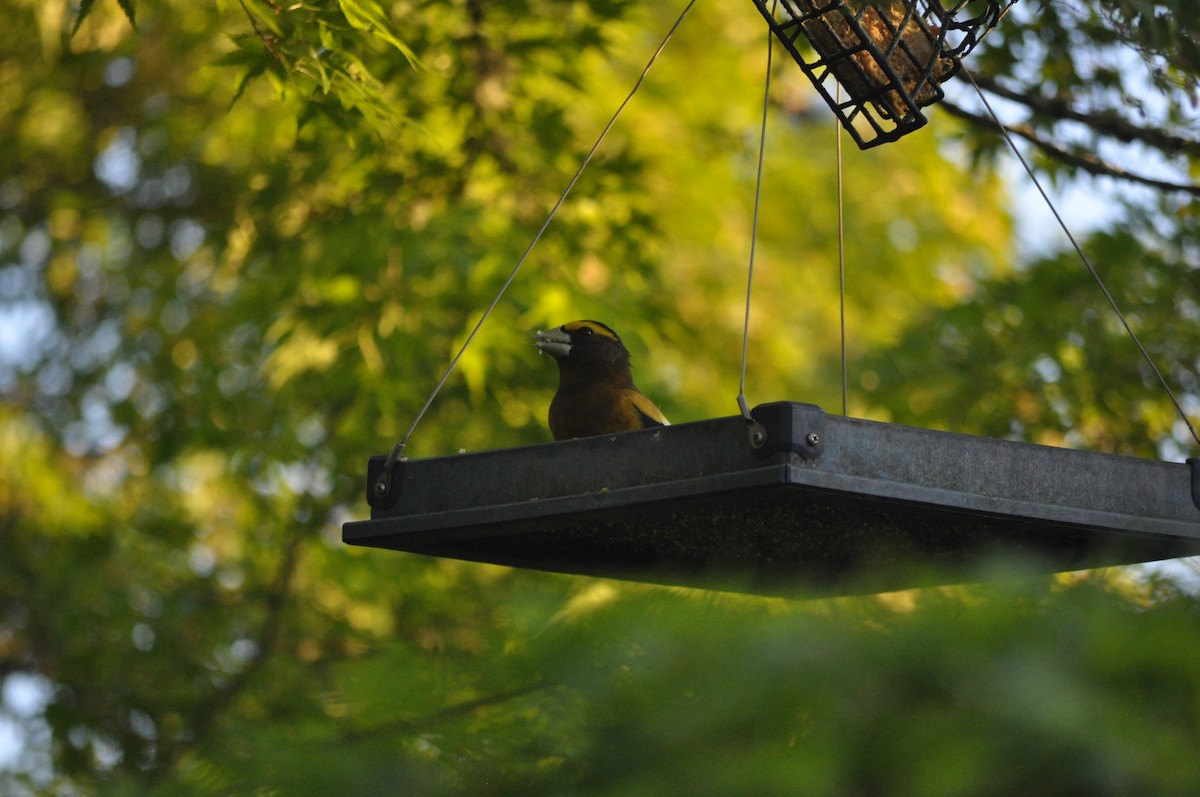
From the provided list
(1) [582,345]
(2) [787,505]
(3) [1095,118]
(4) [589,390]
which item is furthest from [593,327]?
(3) [1095,118]

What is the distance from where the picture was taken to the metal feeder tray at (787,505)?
2.77 m

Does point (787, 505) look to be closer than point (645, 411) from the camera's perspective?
Yes

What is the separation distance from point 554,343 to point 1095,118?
8.24 feet

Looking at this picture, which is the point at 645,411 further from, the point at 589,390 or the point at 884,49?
the point at 884,49

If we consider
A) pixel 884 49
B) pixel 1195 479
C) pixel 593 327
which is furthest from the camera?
pixel 593 327

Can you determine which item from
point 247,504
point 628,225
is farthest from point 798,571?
point 247,504

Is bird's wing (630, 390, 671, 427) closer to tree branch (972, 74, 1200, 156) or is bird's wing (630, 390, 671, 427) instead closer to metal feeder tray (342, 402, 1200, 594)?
metal feeder tray (342, 402, 1200, 594)

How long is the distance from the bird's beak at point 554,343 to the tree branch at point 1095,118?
2106mm

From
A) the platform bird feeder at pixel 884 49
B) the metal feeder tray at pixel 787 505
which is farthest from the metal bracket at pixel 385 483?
the platform bird feeder at pixel 884 49

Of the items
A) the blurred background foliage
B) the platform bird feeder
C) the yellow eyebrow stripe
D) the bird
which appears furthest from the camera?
the yellow eyebrow stripe

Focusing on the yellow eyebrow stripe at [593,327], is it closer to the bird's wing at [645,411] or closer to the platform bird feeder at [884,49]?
the bird's wing at [645,411]

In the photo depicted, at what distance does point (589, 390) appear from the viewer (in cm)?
394

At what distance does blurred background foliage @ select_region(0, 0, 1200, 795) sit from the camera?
7.68 feet

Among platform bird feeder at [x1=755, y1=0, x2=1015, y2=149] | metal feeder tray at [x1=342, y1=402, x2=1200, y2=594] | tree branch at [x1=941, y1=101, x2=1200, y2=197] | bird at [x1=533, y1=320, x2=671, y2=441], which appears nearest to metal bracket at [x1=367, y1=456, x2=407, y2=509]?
metal feeder tray at [x1=342, y1=402, x2=1200, y2=594]
